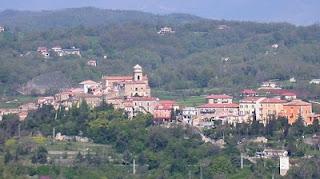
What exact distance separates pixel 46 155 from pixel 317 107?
11.0m

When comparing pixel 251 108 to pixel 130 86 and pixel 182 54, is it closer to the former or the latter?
pixel 130 86

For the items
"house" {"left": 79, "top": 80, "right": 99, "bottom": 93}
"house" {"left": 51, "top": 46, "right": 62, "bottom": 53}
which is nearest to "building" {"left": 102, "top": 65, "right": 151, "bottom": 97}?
"house" {"left": 79, "top": 80, "right": 99, "bottom": 93}

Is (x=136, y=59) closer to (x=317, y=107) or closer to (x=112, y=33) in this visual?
(x=112, y=33)

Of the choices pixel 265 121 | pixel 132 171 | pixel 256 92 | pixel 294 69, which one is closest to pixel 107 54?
pixel 294 69

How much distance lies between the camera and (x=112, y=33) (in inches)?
2980

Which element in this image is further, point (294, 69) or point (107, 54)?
point (107, 54)

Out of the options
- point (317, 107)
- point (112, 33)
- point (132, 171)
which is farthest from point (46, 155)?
point (112, 33)

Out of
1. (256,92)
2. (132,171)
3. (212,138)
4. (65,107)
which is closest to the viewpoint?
(132,171)

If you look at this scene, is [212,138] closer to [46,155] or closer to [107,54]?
[46,155]

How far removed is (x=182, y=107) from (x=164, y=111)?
55.7 inches

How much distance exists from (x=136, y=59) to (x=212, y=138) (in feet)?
84.3

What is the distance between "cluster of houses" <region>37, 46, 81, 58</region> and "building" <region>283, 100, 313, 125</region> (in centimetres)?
2249

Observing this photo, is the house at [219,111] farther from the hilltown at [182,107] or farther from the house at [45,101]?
the house at [45,101]

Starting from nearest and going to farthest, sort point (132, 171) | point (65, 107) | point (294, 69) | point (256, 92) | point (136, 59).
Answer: point (132, 171) < point (65, 107) < point (256, 92) < point (294, 69) < point (136, 59)
